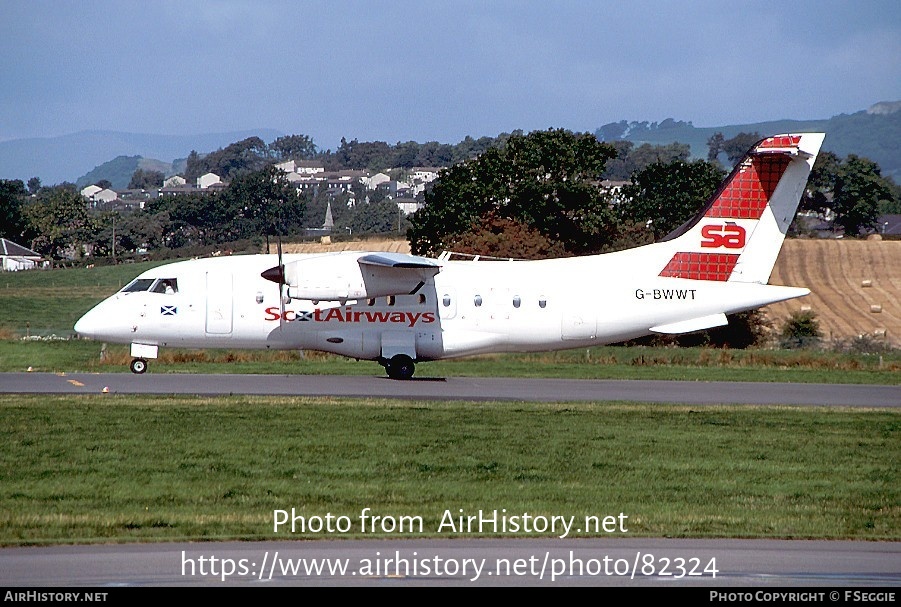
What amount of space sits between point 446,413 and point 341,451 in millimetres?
5112

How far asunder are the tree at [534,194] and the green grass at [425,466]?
36.6 m

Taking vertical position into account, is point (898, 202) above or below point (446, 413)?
above

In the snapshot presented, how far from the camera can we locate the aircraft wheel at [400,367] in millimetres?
28266

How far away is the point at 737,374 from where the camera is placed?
1334 inches

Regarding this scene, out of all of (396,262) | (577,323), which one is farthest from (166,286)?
(577,323)

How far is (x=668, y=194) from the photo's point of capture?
70500 mm

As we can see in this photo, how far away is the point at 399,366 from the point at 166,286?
6282 mm

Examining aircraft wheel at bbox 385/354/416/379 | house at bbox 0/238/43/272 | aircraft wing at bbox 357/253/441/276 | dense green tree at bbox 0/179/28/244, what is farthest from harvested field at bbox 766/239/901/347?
dense green tree at bbox 0/179/28/244

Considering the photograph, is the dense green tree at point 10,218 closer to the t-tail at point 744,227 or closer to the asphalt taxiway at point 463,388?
the asphalt taxiway at point 463,388

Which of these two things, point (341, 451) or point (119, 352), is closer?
point (341, 451)

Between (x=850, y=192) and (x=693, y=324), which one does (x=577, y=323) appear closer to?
(x=693, y=324)

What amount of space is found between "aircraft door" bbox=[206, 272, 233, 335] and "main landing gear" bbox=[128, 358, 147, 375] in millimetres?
2177

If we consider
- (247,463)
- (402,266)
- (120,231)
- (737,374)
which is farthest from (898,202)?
(247,463)

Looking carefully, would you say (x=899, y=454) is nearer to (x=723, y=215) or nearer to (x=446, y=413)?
(x=446, y=413)
